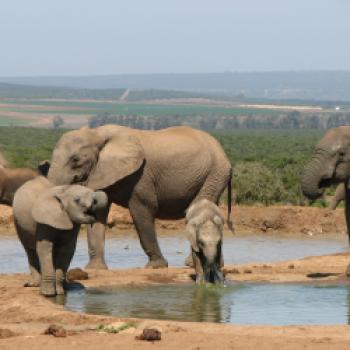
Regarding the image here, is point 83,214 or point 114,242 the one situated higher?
point 83,214

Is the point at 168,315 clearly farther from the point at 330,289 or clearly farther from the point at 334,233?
the point at 334,233

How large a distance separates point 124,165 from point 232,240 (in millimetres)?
8270

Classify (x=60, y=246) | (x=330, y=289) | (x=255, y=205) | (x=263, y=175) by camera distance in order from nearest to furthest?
(x=60, y=246) → (x=330, y=289) → (x=255, y=205) → (x=263, y=175)

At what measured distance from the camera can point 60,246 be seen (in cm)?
1466

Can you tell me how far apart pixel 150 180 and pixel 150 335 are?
7093mm

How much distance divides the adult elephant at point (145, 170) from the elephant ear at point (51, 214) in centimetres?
304

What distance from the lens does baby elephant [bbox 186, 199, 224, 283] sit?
1569cm

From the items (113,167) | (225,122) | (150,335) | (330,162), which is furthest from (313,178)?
(225,122)

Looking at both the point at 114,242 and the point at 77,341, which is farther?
the point at 114,242

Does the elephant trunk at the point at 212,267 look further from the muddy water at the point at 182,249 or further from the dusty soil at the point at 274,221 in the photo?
the dusty soil at the point at 274,221

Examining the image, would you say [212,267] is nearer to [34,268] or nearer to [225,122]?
[34,268]

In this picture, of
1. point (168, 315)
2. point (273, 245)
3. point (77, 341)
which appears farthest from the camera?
point (273, 245)

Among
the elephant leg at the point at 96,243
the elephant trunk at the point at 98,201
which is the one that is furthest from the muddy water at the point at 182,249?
the elephant trunk at the point at 98,201

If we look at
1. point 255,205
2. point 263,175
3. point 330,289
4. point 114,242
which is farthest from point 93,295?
point 263,175
